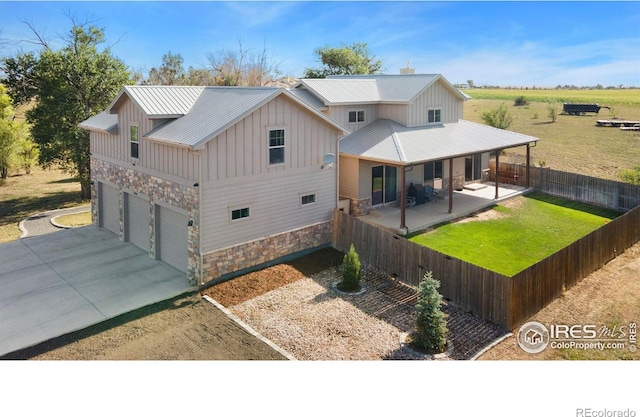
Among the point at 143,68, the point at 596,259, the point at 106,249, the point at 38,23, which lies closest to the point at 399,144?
the point at 596,259

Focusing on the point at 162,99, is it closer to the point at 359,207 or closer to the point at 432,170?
the point at 359,207

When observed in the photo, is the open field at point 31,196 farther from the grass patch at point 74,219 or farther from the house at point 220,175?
the house at point 220,175

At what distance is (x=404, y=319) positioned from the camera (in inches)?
483

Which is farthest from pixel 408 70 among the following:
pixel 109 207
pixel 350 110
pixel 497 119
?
pixel 109 207

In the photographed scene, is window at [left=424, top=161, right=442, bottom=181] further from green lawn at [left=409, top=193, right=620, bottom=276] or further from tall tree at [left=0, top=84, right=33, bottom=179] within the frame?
tall tree at [left=0, top=84, right=33, bottom=179]

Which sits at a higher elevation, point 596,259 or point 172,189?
point 172,189

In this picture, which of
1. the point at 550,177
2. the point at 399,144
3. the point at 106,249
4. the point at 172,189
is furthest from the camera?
the point at 550,177

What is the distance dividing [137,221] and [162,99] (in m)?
4.37

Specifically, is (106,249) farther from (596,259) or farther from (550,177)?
(550,177)

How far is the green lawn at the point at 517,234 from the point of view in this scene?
16062 mm

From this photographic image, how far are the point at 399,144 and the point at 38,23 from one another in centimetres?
2256

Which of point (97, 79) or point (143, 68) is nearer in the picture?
point (97, 79)

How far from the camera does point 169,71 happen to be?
58.3 metres

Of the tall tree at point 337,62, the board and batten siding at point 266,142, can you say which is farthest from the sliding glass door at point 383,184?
the tall tree at point 337,62
